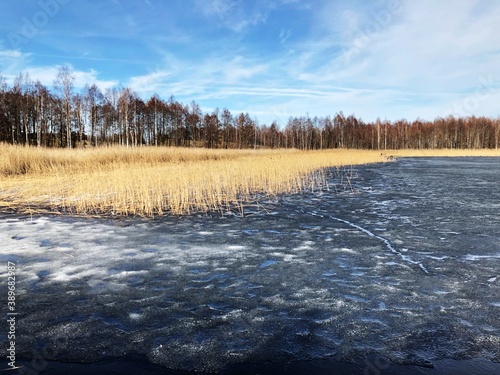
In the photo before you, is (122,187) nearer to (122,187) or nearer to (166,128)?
(122,187)

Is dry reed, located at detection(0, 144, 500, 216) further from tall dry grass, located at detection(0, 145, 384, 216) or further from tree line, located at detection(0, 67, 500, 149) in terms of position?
tree line, located at detection(0, 67, 500, 149)

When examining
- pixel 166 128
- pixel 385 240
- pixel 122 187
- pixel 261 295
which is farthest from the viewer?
pixel 166 128

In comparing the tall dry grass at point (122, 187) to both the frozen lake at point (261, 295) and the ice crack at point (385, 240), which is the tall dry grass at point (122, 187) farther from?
the ice crack at point (385, 240)

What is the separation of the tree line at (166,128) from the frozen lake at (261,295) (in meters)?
22.5

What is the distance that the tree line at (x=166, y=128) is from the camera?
38.4m

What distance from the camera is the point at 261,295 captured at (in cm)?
267

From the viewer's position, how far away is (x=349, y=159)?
2148cm

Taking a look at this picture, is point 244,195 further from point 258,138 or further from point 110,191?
point 258,138

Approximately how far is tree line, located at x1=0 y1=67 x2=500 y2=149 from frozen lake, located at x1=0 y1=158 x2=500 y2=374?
22.5 metres

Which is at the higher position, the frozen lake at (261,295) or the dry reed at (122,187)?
the dry reed at (122,187)

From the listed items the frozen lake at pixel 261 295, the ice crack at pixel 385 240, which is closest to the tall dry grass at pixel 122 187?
the frozen lake at pixel 261 295

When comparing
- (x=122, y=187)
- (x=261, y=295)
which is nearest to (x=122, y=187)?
(x=122, y=187)

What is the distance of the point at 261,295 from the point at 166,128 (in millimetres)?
53306

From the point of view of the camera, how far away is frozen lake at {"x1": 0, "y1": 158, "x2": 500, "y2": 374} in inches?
74.8
